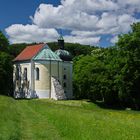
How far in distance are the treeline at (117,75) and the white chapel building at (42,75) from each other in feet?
16.3

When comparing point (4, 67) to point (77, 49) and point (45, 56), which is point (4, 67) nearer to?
point (45, 56)

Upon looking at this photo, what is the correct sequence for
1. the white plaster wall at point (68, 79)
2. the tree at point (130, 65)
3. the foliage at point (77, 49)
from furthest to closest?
the foliage at point (77, 49) < the white plaster wall at point (68, 79) < the tree at point (130, 65)

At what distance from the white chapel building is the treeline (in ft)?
16.3

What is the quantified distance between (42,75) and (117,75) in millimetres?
19849

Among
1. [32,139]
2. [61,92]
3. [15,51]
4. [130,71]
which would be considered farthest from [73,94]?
[32,139]

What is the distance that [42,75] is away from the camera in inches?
3319

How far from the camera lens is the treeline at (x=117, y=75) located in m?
68.4

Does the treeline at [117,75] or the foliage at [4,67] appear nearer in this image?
the treeline at [117,75]

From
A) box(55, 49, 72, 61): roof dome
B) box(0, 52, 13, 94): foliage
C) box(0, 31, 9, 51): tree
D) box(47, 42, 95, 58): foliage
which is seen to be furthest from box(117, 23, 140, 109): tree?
box(47, 42, 95, 58): foliage

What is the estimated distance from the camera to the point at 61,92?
8338cm

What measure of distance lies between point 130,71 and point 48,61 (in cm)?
2088

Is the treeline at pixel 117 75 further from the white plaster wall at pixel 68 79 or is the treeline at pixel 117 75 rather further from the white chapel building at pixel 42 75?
the white plaster wall at pixel 68 79

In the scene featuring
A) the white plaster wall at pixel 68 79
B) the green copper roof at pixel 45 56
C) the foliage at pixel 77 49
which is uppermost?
the foliage at pixel 77 49

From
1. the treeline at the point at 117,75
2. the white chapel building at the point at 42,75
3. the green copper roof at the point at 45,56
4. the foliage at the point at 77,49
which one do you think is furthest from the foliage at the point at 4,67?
the foliage at the point at 77,49
